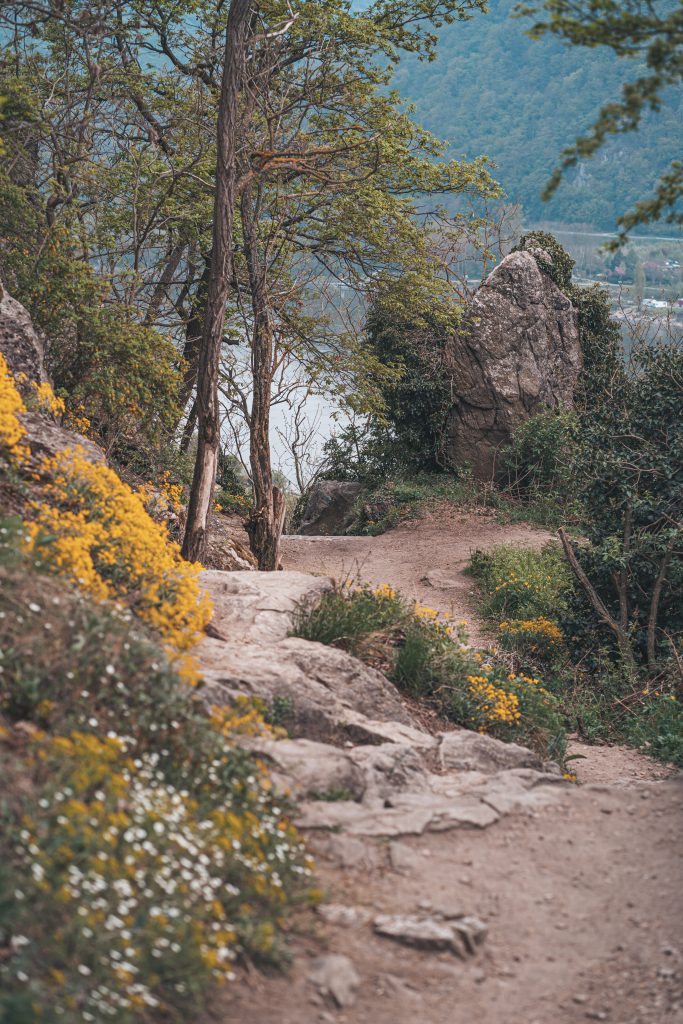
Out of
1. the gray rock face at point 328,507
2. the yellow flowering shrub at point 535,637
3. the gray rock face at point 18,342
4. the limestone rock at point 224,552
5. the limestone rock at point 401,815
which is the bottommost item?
the limestone rock at point 401,815

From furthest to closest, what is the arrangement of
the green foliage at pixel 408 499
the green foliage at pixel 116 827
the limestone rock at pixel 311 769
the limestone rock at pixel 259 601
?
1. the green foliage at pixel 408 499
2. the limestone rock at pixel 259 601
3. the limestone rock at pixel 311 769
4. the green foliage at pixel 116 827

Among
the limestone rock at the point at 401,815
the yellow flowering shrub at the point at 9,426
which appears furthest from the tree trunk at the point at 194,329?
the limestone rock at the point at 401,815

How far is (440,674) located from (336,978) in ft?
13.5

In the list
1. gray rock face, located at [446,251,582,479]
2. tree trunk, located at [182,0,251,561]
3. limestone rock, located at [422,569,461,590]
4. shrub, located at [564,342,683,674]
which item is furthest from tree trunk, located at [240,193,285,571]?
gray rock face, located at [446,251,582,479]

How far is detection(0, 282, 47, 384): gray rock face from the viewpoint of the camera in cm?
901

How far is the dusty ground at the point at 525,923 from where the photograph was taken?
11.5 ft

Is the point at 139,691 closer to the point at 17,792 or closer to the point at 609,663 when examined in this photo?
the point at 17,792

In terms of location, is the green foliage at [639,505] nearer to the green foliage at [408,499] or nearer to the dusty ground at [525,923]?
the dusty ground at [525,923]

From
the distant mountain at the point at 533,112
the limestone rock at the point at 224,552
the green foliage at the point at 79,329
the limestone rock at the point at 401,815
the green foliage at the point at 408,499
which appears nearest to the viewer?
the limestone rock at the point at 401,815

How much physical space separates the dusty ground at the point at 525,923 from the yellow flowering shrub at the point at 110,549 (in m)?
1.68

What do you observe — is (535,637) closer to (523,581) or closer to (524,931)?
(523,581)

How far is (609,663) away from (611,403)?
9.37 feet

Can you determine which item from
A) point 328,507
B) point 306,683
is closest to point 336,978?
point 306,683

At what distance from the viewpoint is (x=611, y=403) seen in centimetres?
1068
